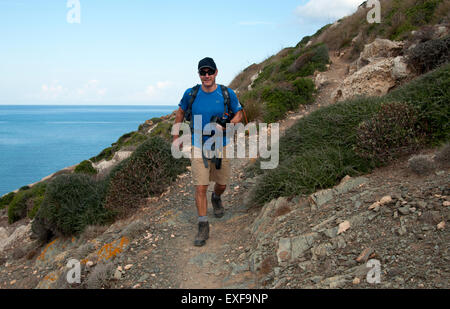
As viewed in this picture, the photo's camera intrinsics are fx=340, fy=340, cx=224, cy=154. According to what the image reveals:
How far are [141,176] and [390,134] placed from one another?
4.59 metres

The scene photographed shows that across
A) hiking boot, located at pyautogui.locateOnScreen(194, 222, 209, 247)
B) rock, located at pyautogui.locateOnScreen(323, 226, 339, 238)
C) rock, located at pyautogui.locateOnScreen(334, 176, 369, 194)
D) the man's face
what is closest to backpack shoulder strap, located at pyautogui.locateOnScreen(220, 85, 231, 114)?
the man's face

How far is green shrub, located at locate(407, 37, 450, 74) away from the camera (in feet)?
25.0

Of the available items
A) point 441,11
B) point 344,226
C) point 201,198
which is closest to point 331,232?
point 344,226

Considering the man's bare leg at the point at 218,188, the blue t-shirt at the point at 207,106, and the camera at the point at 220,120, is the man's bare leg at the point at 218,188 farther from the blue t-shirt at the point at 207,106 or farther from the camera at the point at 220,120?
the camera at the point at 220,120

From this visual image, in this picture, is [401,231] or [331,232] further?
[331,232]

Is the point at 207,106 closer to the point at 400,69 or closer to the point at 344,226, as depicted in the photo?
the point at 344,226

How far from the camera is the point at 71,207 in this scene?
23.6 feet

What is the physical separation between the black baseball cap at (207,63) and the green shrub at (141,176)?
3075 mm

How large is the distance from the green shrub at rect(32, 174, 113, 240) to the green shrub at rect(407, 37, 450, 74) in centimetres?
774

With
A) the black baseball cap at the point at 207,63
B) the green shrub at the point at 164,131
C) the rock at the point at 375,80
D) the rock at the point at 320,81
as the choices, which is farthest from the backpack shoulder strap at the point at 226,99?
the rock at the point at 320,81

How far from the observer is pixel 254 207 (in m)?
5.39

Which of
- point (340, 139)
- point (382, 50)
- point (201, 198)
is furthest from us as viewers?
point (382, 50)

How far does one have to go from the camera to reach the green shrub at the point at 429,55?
25.0 feet
